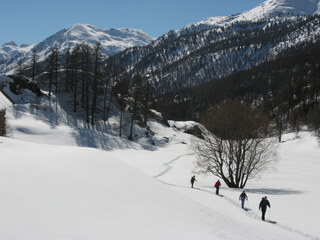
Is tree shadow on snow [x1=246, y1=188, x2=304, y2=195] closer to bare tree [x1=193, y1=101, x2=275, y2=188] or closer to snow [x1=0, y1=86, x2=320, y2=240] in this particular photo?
snow [x1=0, y1=86, x2=320, y2=240]

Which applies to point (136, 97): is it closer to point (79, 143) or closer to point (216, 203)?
point (79, 143)

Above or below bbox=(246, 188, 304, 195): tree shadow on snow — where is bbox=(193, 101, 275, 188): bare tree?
above

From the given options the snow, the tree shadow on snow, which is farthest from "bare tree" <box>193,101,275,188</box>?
the snow

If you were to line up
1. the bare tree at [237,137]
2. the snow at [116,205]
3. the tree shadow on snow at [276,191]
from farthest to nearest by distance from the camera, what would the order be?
the bare tree at [237,137] < the tree shadow on snow at [276,191] < the snow at [116,205]

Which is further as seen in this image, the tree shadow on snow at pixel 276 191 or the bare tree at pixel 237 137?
the bare tree at pixel 237 137

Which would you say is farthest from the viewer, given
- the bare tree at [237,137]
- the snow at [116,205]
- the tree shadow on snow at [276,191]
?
the bare tree at [237,137]

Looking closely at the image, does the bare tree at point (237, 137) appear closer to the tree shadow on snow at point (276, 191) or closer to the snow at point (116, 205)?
the tree shadow on snow at point (276, 191)

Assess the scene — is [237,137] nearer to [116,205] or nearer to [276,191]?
[276,191]

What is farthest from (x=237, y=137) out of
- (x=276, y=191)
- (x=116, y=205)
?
(x=116, y=205)

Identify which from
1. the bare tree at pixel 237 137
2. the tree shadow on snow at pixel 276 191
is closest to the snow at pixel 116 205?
the tree shadow on snow at pixel 276 191

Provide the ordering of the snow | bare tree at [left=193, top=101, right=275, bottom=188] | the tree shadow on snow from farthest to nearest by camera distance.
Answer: bare tree at [left=193, top=101, right=275, bottom=188] → the tree shadow on snow → the snow

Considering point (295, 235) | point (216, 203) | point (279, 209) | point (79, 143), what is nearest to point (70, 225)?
point (295, 235)

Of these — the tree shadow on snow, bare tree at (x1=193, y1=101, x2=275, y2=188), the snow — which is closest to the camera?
the snow

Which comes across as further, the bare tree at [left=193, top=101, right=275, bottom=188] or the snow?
the bare tree at [left=193, top=101, right=275, bottom=188]
